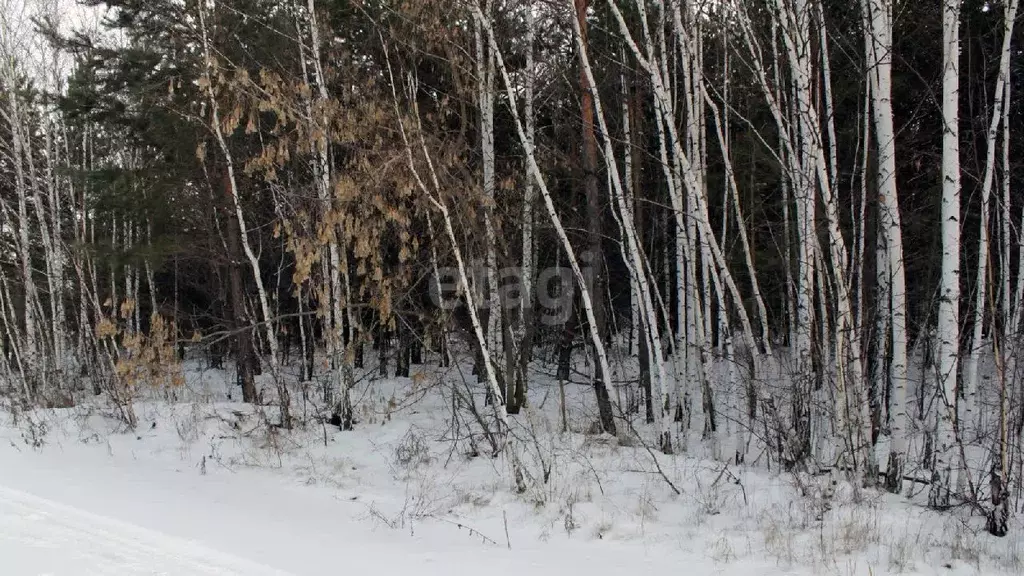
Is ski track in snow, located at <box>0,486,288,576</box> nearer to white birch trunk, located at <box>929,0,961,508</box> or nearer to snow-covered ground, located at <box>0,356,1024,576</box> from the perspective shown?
snow-covered ground, located at <box>0,356,1024,576</box>

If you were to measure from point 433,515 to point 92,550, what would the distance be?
8.15 feet

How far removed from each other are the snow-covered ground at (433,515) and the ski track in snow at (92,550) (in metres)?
0.02

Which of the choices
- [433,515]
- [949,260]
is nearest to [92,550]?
[433,515]

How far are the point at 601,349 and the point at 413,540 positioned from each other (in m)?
2.68

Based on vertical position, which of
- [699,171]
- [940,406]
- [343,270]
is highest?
[699,171]

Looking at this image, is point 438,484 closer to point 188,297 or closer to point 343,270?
point 343,270

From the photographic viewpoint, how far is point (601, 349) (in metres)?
6.57

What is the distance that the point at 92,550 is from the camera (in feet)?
12.5

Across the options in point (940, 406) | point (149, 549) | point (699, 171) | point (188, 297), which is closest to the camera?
point (149, 549)

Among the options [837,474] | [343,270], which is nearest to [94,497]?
[343,270]

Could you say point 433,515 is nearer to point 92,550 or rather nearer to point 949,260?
point 92,550

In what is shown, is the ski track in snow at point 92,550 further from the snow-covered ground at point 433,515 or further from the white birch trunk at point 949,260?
the white birch trunk at point 949,260

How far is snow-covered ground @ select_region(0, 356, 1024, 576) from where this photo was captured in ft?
13.4

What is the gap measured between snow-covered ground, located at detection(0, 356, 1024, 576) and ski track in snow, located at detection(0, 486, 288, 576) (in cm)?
2
